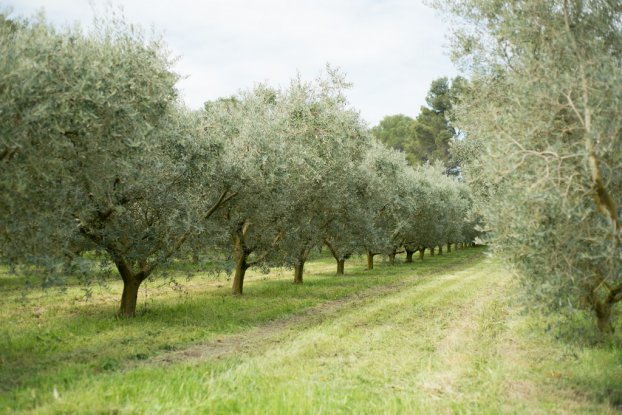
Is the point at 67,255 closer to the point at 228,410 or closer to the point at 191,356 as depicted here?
the point at 191,356

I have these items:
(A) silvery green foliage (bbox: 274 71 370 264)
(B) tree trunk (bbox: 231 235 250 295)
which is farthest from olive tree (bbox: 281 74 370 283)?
(B) tree trunk (bbox: 231 235 250 295)

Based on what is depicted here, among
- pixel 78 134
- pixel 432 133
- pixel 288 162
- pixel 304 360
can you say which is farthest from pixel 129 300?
pixel 432 133

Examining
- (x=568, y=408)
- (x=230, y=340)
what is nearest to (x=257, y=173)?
(x=230, y=340)

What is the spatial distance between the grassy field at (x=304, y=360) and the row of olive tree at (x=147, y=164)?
103 inches

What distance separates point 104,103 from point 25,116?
233 centimetres

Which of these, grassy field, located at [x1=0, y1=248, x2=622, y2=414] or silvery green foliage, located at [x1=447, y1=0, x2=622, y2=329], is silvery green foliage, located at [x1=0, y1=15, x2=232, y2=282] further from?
silvery green foliage, located at [x1=447, y1=0, x2=622, y2=329]

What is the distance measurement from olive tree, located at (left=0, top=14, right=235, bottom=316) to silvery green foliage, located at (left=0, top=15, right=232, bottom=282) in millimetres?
30

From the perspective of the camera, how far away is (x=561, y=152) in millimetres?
9820

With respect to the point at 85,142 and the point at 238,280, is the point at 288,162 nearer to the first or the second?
the point at 238,280

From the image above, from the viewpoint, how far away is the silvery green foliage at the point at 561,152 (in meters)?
9.26

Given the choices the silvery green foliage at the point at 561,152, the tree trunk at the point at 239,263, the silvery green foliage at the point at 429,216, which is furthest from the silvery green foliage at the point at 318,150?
the silvery green foliage at the point at 429,216

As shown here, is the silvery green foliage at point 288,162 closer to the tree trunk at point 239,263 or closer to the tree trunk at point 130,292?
the tree trunk at point 239,263

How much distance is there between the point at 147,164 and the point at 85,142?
4815 millimetres

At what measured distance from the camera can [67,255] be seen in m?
16.3
